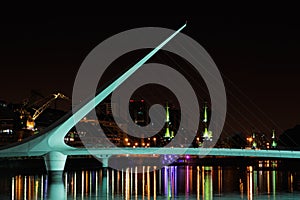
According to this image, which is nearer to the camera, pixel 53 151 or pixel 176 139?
pixel 53 151

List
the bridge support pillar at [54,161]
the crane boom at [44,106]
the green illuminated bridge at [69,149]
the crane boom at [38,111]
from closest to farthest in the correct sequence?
the green illuminated bridge at [69,149], the bridge support pillar at [54,161], the crane boom at [38,111], the crane boom at [44,106]

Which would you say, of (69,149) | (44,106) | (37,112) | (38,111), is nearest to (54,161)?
(69,149)

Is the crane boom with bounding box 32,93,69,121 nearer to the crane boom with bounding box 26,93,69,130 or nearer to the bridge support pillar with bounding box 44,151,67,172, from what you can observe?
the crane boom with bounding box 26,93,69,130

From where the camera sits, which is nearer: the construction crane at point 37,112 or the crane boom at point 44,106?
the construction crane at point 37,112

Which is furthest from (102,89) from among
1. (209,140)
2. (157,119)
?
(157,119)

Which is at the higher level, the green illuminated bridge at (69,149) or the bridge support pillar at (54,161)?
the green illuminated bridge at (69,149)

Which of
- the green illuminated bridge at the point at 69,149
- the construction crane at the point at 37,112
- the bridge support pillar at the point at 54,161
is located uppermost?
the construction crane at the point at 37,112

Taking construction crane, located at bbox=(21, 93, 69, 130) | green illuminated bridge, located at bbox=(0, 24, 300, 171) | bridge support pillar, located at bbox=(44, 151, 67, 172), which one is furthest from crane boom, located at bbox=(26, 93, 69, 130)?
bridge support pillar, located at bbox=(44, 151, 67, 172)

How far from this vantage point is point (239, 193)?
983 inches

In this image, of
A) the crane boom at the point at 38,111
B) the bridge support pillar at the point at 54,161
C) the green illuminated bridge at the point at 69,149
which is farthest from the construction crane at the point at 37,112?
the bridge support pillar at the point at 54,161

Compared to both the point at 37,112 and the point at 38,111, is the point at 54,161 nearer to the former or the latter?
the point at 38,111

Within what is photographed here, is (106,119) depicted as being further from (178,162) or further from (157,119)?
(178,162)

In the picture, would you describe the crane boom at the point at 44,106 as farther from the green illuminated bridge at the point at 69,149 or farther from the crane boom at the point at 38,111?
the green illuminated bridge at the point at 69,149

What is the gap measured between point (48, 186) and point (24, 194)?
361cm
